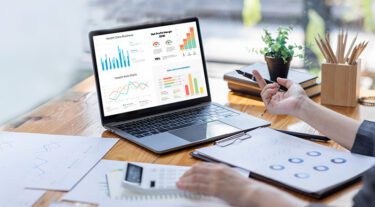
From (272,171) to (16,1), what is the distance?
235 cm

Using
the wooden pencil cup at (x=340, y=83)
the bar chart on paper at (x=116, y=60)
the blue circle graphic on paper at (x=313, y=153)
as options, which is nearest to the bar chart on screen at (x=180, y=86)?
the bar chart on paper at (x=116, y=60)

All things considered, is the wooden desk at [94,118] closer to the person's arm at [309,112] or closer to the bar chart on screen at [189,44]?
the person's arm at [309,112]

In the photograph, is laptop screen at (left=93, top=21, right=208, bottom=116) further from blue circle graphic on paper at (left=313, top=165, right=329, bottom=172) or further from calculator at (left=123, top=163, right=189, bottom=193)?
blue circle graphic on paper at (left=313, top=165, right=329, bottom=172)

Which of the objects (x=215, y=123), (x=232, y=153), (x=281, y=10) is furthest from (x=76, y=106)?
(x=281, y=10)

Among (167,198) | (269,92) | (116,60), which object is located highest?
(116,60)

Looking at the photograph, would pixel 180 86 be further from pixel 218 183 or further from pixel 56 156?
pixel 218 183

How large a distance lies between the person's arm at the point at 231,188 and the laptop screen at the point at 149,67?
0.50m

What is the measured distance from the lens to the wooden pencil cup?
180cm

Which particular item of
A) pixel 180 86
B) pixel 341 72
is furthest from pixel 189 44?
pixel 341 72

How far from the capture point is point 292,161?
1363 millimetres

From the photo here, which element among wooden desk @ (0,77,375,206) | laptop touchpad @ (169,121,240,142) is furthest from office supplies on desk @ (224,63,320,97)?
laptop touchpad @ (169,121,240,142)

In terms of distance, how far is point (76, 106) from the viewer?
6.17 ft

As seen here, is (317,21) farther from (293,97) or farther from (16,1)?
(16,1)

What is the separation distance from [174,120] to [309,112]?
375 mm
